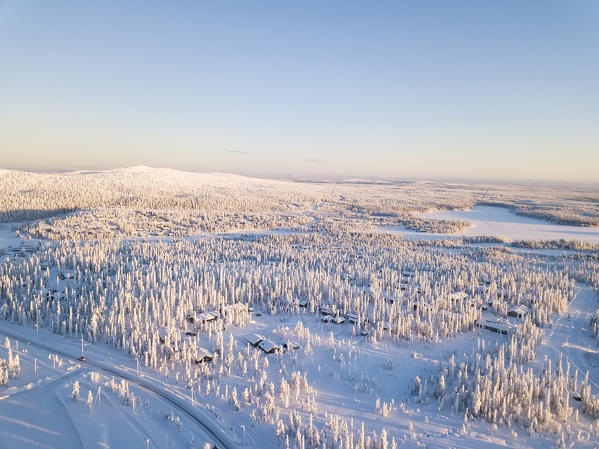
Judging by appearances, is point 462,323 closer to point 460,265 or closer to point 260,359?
point 260,359

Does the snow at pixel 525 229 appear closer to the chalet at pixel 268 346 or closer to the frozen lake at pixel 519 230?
the frozen lake at pixel 519 230

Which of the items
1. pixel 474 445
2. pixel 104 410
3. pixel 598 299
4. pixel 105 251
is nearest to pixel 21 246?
pixel 105 251

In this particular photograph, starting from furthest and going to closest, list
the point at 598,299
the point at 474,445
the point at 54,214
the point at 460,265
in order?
the point at 54,214, the point at 460,265, the point at 598,299, the point at 474,445

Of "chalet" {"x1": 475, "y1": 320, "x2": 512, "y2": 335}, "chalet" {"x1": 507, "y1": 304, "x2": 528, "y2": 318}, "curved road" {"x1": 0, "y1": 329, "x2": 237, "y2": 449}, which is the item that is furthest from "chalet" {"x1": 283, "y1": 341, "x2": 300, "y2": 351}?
"chalet" {"x1": 507, "y1": 304, "x2": 528, "y2": 318}

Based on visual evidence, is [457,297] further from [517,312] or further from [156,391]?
[156,391]

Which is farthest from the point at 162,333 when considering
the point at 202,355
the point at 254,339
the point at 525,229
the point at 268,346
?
the point at 525,229
